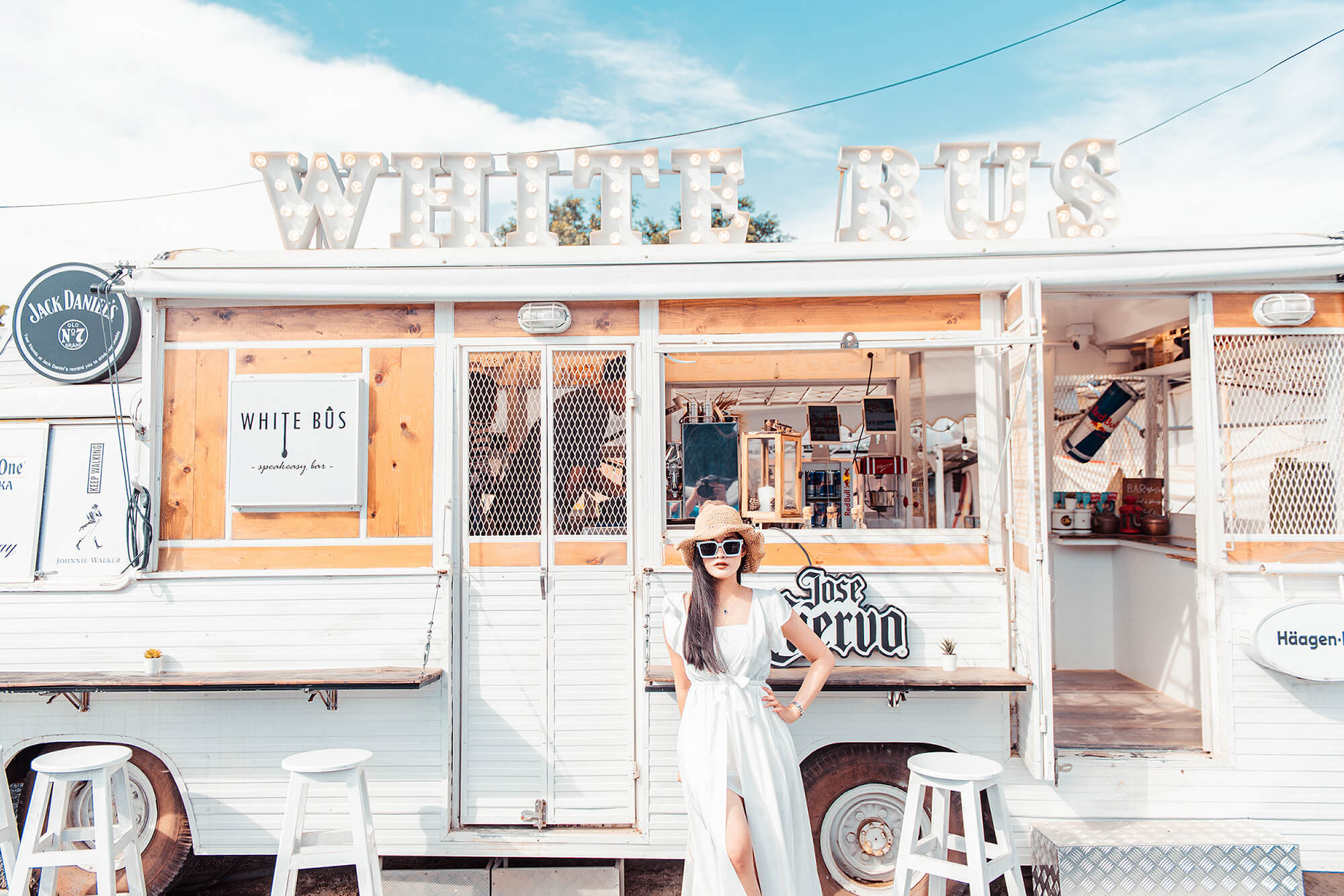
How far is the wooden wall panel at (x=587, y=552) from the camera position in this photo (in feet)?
13.0

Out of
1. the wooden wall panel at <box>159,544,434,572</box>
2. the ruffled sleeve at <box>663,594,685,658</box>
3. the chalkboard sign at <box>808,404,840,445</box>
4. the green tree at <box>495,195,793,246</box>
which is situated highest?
the green tree at <box>495,195,793,246</box>

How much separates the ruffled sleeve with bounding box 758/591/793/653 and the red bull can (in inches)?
175

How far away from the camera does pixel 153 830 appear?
3.96 m

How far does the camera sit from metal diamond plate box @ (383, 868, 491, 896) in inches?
148

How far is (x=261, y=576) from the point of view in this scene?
3.96 meters

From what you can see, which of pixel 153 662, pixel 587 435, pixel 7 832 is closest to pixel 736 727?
pixel 587 435

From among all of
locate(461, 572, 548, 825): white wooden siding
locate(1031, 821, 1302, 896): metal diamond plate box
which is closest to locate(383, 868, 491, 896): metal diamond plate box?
locate(461, 572, 548, 825): white wooden siding

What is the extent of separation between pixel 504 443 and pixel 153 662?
195 cm

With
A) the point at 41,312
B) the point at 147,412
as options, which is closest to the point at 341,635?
the point at 147,412

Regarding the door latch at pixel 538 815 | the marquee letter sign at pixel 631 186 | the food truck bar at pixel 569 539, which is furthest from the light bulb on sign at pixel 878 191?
the door latch at pixel 538 815

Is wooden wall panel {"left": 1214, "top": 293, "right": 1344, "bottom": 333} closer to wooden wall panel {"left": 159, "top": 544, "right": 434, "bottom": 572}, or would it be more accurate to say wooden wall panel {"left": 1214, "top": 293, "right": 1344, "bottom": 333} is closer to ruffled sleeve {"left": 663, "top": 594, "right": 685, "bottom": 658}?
ruffled sleeve {"left": 663, "top": 594, "right": 685, "bottom": 658}

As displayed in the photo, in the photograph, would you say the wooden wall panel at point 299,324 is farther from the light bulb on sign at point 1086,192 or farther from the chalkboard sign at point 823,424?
the light bulb on sign at point 1086,192

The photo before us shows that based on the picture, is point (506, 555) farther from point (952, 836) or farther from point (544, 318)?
point (952, 836)

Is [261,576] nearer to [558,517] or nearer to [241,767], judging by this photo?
[241,767]
